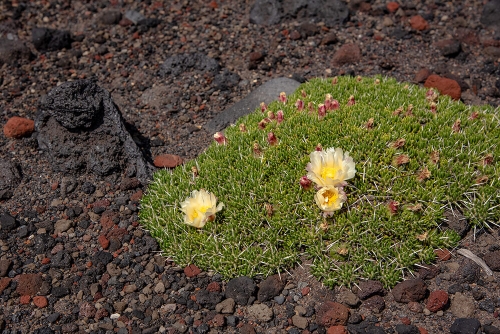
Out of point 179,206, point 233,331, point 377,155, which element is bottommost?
point 233,331

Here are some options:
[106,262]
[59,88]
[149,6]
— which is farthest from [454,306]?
[149,6]

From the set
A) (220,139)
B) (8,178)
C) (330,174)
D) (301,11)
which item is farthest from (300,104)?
(8,178)

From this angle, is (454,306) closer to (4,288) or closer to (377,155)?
(377,155)

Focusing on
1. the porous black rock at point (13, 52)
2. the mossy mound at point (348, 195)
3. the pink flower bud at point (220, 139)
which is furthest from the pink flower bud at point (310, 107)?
the porous black rock at point (13, 52)

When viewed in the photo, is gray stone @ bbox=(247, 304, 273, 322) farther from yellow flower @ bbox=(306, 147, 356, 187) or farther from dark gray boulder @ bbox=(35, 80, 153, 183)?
dark gray boulder @ bbox=(35, 80, 153, 183)

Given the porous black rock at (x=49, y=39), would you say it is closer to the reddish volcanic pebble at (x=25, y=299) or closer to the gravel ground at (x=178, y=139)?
the gravel ground at (x=178, y=139)

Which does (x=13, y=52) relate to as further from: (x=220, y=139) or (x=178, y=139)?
(x=220, y=139)
